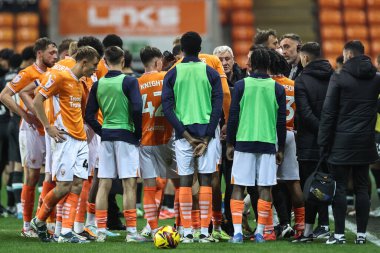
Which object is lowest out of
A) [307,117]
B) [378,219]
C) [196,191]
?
[378,219]

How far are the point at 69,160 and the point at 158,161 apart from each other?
3.80 ft

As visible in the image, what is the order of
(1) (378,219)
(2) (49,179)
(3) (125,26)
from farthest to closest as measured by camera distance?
(3) (125,26), (1) (378,219), (2) (49,179)

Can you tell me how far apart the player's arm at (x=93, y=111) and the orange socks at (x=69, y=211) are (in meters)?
0.72

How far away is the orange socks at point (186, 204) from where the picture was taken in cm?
1090

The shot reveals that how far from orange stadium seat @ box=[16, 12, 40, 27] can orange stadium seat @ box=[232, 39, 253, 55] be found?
5025mm

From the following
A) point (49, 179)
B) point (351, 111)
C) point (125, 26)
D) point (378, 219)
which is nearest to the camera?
point (351, 111)

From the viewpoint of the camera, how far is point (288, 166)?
11539mm

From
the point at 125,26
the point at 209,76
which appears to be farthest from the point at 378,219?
the point at 125,26

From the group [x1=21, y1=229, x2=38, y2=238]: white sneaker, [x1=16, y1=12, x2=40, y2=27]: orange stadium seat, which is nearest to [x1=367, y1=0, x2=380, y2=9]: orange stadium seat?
[x1=16, y1=12, x2=40, y2=27]: orange stadium seat

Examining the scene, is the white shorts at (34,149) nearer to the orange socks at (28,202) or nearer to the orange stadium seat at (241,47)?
the orange socks at (28,202)

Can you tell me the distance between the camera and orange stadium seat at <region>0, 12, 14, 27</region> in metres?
27.9

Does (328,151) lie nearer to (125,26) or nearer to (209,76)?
(209,76)

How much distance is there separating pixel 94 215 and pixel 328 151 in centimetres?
279

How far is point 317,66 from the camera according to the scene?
37.5 feet
